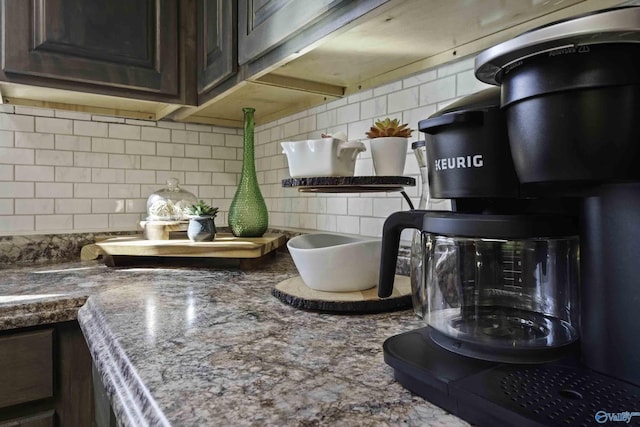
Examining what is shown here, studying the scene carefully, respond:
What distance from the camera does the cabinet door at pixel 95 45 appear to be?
4.13 ft

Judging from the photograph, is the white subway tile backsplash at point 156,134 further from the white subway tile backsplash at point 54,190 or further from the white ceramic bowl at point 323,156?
the white ceramic bowl at point 323,156

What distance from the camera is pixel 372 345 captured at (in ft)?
2.04

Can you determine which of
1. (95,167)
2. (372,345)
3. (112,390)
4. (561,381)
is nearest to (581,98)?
(561,381)

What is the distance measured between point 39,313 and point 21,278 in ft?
1.14

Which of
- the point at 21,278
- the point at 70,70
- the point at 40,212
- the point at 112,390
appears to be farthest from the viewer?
the point at 40,212

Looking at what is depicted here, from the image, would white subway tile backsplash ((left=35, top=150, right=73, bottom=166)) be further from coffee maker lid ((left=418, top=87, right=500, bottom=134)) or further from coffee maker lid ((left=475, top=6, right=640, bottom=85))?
coffee maker lid ((left=475, top=6, right=640, bottom=85))

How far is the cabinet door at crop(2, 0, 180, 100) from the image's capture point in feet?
4.13

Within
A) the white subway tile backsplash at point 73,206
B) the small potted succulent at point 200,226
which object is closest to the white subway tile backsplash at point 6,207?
the white subway tile backsplash at point 73,206

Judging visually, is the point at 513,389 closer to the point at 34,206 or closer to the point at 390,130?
the point at 390,130

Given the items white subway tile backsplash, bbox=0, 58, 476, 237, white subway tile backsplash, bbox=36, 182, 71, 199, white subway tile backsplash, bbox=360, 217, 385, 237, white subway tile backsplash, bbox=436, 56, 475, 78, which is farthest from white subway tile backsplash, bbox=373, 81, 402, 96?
white subway tile backsplash, bbox=36, 182, 71, 199

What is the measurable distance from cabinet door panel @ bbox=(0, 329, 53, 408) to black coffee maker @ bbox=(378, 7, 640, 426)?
840mm

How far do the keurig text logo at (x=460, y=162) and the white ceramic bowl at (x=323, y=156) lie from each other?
0.48 metres

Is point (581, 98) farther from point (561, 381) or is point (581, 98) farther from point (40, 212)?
point (40, 212)

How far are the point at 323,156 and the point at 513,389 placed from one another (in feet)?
2.21
